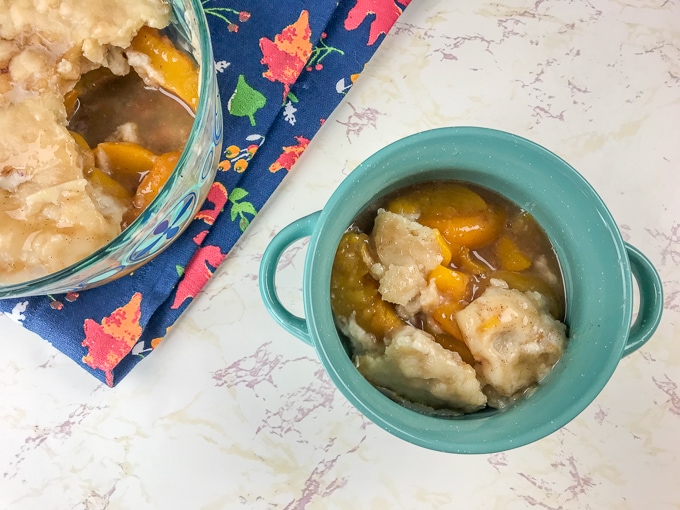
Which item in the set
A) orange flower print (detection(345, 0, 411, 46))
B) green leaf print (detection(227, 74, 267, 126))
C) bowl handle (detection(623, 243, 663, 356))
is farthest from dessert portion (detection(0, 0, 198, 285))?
bowl handle (detection(623, 243, 663, 356))

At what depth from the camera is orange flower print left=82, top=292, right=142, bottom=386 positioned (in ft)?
2.14

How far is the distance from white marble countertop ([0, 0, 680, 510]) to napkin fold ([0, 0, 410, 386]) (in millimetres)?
25

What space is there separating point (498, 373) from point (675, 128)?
374 millimetres

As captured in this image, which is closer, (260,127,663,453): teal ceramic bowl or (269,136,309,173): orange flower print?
(260,127,663,453): teal ceramic bowl

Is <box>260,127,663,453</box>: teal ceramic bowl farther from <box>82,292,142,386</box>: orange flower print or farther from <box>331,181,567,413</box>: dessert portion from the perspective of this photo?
<box>82,292,142,386</box>: orange flower print

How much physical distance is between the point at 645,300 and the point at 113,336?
20.3 inches

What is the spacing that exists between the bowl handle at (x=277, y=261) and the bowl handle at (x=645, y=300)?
276mm

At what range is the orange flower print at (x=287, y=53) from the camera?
0.66 metres

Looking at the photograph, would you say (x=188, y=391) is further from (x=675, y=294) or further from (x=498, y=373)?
(x=675, y=294)

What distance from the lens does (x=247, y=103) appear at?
0.66 meters

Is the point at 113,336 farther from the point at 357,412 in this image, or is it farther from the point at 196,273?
the point at 357,412

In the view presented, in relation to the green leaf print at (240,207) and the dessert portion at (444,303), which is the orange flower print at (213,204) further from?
the dessert portion at (444,303)

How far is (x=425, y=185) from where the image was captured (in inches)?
23.3

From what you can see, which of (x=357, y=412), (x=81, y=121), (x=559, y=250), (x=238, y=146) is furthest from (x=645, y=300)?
(x=81, y=121)
